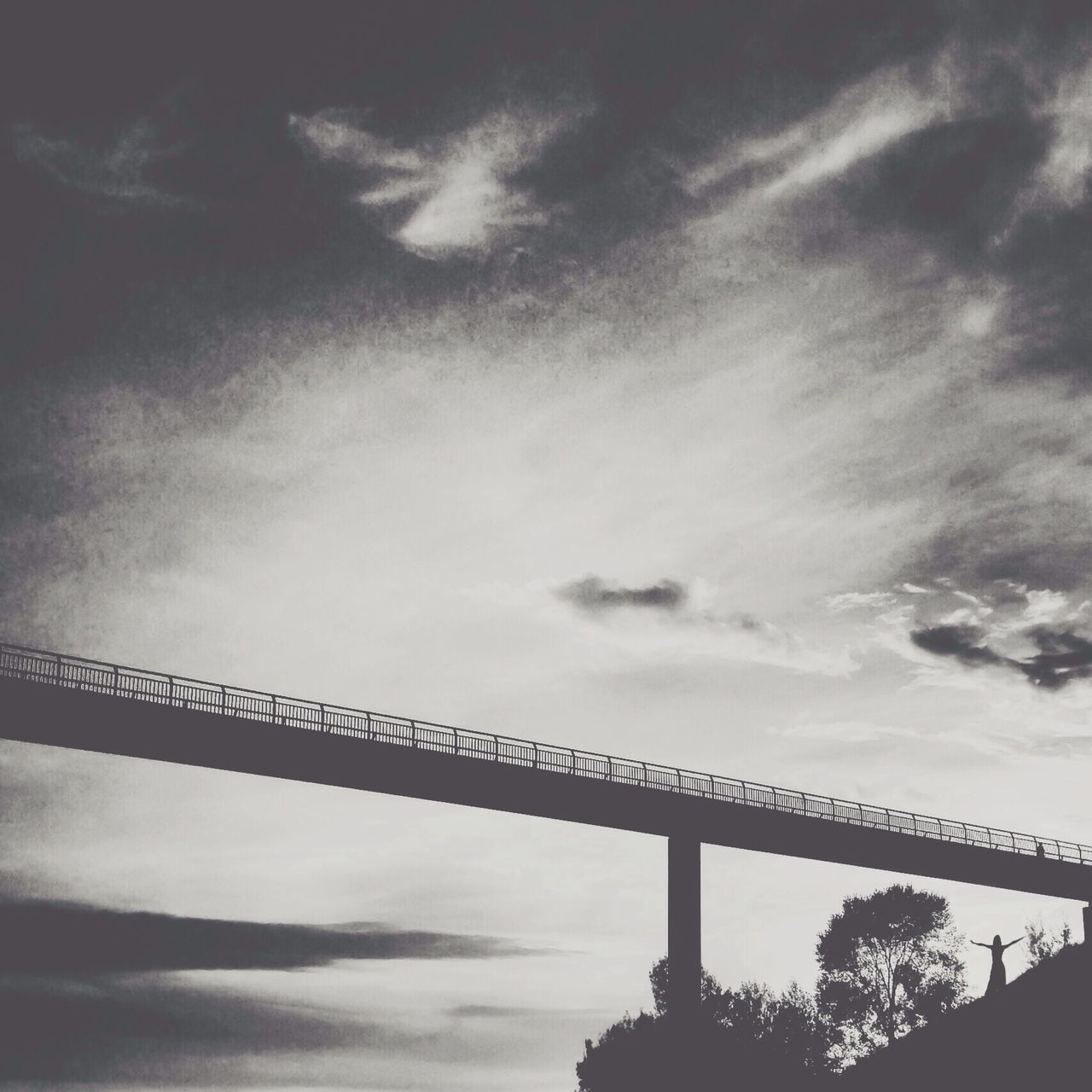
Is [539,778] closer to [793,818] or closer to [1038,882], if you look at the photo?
[793,818]

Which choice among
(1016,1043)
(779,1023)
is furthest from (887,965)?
(1016,1043)

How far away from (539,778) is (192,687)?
12.6m

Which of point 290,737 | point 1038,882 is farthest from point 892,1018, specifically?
point 290,737

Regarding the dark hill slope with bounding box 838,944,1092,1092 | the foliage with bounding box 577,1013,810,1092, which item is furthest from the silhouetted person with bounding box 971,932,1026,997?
the foliage with bounding box 577,1013,810,1092

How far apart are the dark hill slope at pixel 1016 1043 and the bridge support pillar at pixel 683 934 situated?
1124cm

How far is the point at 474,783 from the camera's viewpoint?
3822cm

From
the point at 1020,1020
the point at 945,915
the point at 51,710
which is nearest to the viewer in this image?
the point at 1020,1020

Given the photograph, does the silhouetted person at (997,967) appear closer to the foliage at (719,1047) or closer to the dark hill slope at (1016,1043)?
the dark hill slope at (1016,1043)

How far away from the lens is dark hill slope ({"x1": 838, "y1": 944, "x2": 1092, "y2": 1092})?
67.3 feet

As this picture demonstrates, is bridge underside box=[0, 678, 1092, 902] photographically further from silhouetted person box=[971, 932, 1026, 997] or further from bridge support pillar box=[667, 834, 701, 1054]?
silhouetted person box=[971, 932, 1026, 997]

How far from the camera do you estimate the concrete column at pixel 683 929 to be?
38.2m

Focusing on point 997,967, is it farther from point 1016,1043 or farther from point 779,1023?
point 779,1023

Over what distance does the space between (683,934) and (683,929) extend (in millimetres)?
178

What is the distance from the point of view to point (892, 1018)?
182 feet
